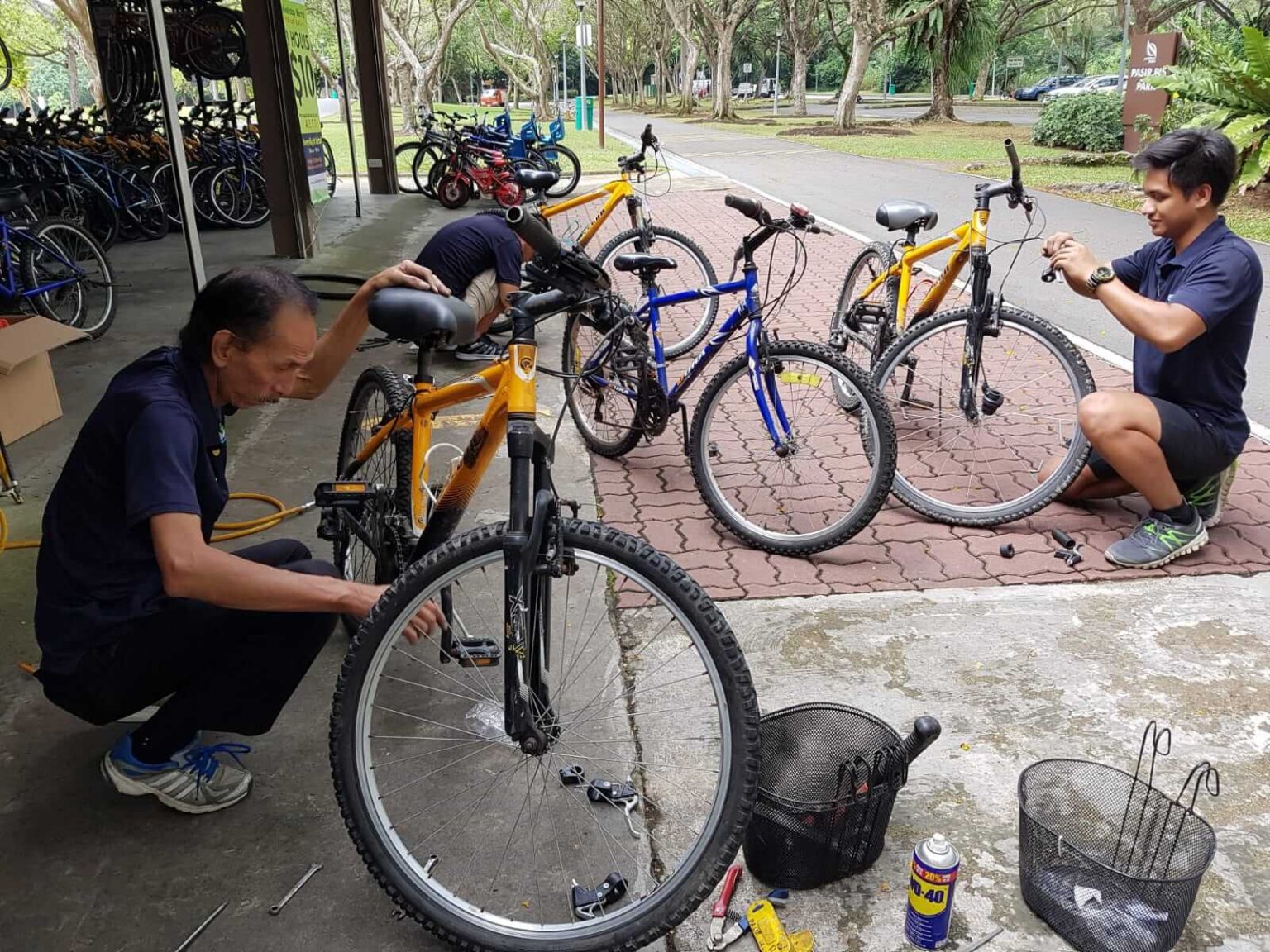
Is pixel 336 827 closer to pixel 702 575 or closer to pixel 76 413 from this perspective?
pixel 702 575

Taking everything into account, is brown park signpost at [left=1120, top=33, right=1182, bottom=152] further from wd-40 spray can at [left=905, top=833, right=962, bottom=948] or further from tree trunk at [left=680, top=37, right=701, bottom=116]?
tree trunk at [left=680, top=37, right=701, bottom=116]

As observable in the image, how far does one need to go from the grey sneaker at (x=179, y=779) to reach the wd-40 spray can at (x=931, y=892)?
1622 millimetres

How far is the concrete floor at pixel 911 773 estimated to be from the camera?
2129mm

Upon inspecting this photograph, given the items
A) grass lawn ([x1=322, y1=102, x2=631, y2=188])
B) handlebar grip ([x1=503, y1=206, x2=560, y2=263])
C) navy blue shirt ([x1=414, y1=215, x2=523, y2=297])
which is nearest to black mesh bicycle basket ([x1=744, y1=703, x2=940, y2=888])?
→ handlebar grip ([x1=503, y1=206, x2=560, y2=263])

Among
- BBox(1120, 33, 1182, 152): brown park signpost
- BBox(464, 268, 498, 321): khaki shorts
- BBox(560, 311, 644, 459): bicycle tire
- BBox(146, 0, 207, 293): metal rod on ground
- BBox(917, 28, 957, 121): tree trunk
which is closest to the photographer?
BBox(560, 311, 644, 459): bicycle tire

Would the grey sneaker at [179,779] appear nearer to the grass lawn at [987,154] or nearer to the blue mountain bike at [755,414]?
the blue mountain bike at [755,414]

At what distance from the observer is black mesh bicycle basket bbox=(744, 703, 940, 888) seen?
215 cm

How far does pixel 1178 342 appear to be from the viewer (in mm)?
Answer: 3406

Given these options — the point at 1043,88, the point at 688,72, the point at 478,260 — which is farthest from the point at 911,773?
the point at 1043,88

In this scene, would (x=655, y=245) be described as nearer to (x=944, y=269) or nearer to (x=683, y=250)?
(x=683, y=250)

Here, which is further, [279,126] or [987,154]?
[987,154]

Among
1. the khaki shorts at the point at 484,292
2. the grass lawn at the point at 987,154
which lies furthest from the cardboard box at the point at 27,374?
the grass lawn at the point at 987,154

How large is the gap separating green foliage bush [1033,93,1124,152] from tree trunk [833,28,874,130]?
18.3 feet

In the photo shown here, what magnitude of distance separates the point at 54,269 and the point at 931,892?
6.92 meters
